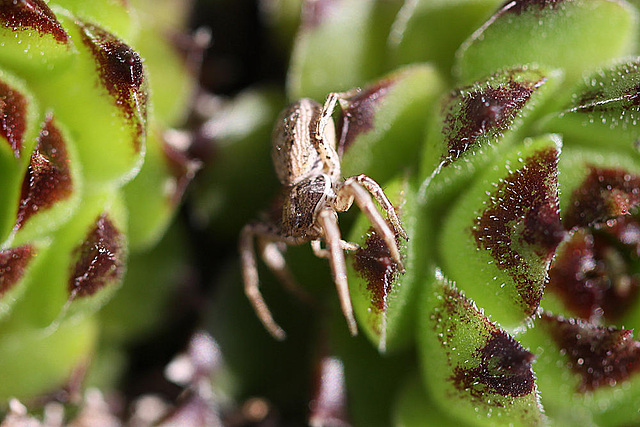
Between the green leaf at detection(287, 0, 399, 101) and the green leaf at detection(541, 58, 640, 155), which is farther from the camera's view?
the green leaf at detection(287, 0, 399, 101)

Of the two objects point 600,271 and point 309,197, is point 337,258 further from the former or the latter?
point 600,271

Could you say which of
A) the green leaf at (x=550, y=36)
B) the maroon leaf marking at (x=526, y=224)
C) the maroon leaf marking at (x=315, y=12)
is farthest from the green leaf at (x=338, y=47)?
the maroon leaf marking at (x=526, y=224)

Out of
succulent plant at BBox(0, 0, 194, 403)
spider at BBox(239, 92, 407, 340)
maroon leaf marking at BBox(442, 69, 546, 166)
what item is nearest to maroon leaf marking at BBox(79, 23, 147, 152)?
succulent plant at BBox(0, 0, 194, 403)

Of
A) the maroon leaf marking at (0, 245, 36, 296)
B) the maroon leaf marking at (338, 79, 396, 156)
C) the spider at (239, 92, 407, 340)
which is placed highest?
the maroon leaf marking at (0, 245, 36, 296)

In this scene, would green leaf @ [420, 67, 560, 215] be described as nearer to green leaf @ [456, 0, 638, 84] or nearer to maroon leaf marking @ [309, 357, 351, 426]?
green leaf @ [456, 0, 638, 84]

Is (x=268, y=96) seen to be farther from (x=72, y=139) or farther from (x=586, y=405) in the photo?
(x=586, y=405)

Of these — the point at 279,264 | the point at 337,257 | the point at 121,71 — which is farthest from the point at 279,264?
the point at 121,71
